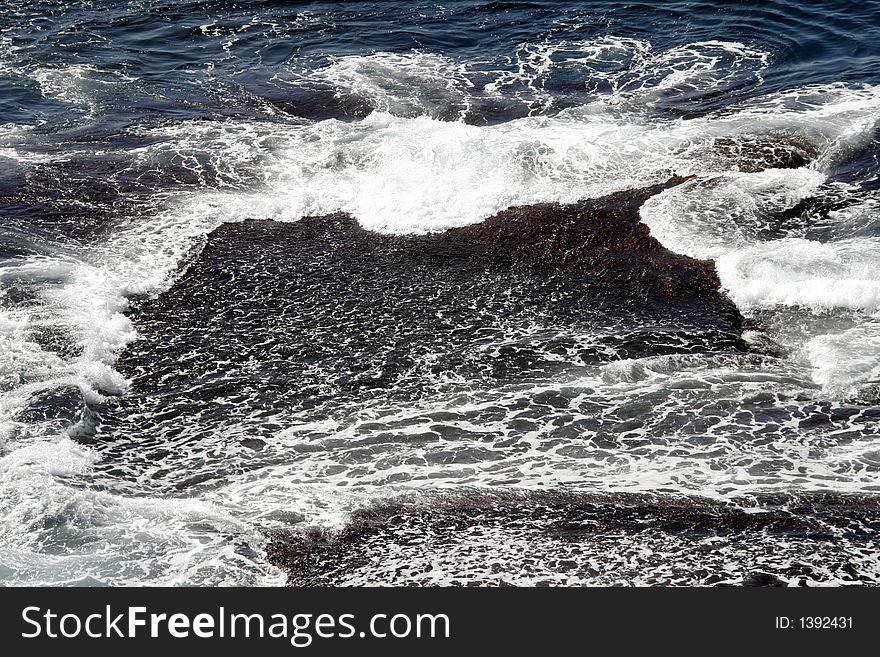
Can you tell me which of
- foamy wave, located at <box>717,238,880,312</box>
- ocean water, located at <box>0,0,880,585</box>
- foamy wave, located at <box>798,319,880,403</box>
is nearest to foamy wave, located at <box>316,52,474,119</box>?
ocean water, located at <box>0,0,880,585</box>

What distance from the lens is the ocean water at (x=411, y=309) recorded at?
9.52 meters

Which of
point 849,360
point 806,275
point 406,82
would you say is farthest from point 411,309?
point 406,82

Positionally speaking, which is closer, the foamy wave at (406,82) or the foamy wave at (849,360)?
the foamy wave at (849,360)

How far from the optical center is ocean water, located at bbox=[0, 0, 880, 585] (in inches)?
375

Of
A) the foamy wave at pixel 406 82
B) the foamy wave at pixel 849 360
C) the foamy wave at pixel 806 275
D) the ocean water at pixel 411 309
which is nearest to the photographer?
the ocean water at pixel 411 309

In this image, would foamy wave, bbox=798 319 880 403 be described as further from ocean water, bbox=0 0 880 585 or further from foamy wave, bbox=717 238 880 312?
foamy wave, bbox=717 238 880 312

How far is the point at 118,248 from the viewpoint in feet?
47.4

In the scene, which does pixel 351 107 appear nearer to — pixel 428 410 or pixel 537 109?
pixel 537 109

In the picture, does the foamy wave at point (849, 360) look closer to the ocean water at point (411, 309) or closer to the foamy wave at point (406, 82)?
the ocean water at point (411, 309)

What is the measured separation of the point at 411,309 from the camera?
12797mm

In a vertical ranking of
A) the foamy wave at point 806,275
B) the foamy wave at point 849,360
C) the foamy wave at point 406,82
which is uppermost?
the foamy wave at point 406,82

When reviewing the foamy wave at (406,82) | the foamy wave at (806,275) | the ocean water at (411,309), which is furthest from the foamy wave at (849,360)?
the foamy wave at (406,82)

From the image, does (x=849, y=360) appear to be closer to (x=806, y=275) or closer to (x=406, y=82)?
(x=806, y=275)

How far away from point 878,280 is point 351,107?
10812 millimetres
